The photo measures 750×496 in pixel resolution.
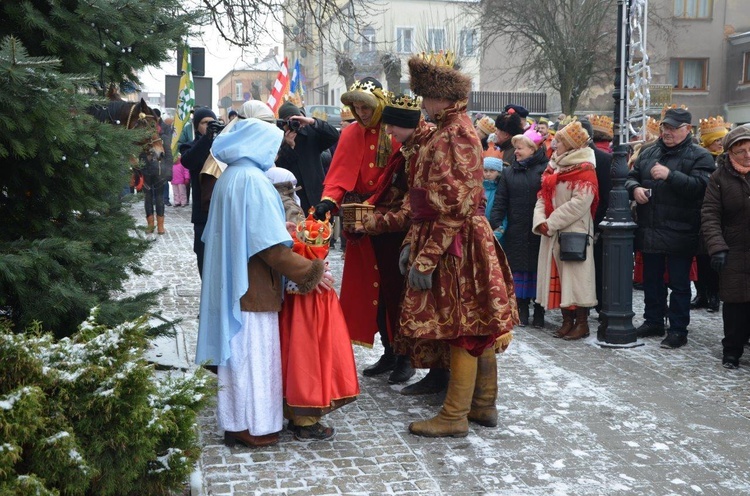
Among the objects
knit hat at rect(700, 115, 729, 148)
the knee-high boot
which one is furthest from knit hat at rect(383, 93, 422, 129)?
knit hat at rect(700, 115, 729, 148)

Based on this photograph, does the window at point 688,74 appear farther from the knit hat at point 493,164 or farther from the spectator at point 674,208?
the spectator at point 674,208

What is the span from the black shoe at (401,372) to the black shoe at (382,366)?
0.61ft

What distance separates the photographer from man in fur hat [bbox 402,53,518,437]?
5.06 meters

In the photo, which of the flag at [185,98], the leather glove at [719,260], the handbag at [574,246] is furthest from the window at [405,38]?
the leather glove at [719,260]

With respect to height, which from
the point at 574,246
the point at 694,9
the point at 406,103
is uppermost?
the point at 694,9

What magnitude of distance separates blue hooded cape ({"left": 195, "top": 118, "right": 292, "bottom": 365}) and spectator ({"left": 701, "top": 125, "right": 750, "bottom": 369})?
161 inches

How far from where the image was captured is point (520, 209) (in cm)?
880

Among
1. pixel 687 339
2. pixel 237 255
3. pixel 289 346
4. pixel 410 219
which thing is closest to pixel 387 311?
pixel 410 219

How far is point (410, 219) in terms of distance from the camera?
574cm

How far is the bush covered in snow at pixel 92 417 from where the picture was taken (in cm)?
332

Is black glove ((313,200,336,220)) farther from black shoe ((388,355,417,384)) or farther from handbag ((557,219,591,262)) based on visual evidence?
handbag ((557,219,591,262))

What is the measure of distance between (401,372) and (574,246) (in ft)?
8.26

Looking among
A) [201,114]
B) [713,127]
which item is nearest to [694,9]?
[713,127]

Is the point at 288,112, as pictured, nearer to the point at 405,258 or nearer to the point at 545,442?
the point at 405,258
